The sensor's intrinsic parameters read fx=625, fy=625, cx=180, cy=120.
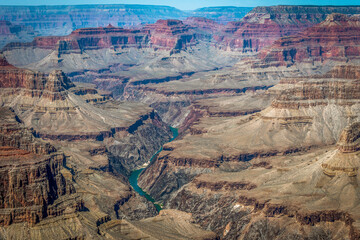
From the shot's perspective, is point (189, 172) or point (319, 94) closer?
point (189, 172)

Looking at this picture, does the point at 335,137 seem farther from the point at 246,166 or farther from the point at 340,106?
the point at 246,166

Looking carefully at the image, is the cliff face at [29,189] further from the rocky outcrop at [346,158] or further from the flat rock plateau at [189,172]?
the rocky outcrop at [346,158]

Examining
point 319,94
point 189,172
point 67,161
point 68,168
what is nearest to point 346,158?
point 189,172

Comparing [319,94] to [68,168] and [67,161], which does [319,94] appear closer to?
[67,161]

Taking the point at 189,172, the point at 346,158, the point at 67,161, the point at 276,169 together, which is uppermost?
the point at 346,158

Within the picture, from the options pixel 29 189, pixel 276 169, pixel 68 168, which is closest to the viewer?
pixel 29 189

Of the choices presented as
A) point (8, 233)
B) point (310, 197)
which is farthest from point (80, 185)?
point (310, 197)

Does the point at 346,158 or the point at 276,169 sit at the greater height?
the point at 346,158

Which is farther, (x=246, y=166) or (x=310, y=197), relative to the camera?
(x=246, y=166)

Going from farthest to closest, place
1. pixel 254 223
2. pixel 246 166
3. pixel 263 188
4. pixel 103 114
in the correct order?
pixel 103 114 < pixel 246 166 < pixel 263 188 < pixel 254 223
